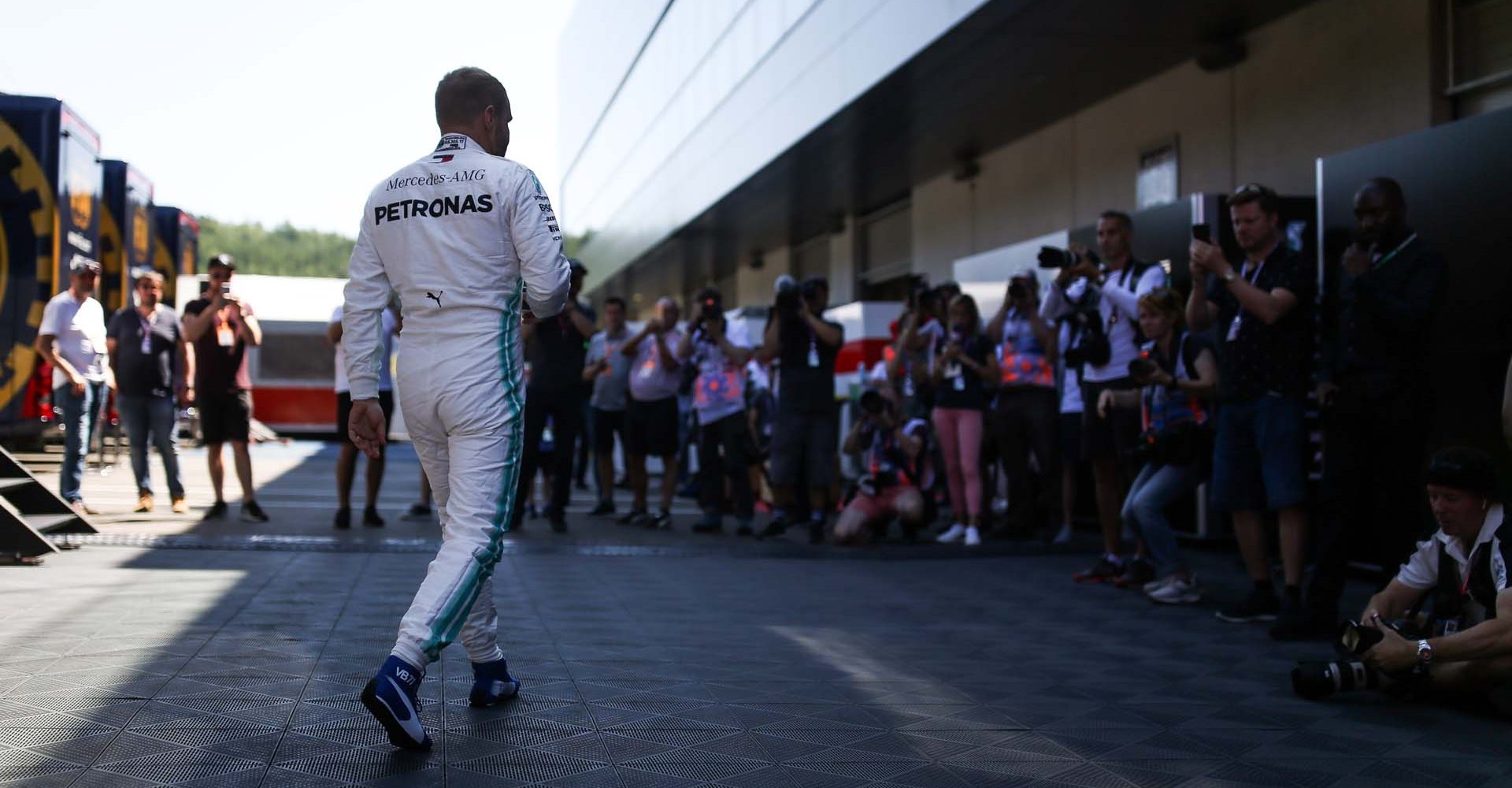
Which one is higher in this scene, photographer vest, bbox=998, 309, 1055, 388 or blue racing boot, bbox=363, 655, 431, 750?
photographer vest, bbox=998, 309, 1055, 388

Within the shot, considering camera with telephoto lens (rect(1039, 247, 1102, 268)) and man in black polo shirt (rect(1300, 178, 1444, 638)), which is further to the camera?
Result: camera with telephoto lens (rect(1039, 247, 1102, 268))

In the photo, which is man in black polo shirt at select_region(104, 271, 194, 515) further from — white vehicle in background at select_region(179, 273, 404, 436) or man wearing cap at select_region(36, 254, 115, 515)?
white vehicle in background at select_region(179, 273, 404, 436)

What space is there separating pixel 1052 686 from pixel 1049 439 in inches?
204

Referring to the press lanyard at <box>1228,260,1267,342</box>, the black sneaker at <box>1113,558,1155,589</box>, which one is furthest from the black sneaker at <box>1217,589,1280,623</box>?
the press lanyard at <box>1228,260,1267,342</box>

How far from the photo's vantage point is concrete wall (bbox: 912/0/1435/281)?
404 inches

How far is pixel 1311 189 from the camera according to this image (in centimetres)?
1127

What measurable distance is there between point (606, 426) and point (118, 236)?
24.1ft

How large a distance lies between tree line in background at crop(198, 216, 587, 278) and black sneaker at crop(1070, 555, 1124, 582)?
102m

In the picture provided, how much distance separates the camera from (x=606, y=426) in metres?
12.0

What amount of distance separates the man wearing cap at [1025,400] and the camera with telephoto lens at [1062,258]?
4.17ft

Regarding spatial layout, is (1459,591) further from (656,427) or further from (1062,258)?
(656,427)

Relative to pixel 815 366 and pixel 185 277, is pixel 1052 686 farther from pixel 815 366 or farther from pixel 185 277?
pixel 185 277

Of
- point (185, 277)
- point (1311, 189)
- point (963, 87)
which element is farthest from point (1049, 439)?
point (185, 277)

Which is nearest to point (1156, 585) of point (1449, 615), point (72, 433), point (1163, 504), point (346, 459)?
point (1163, 504)
